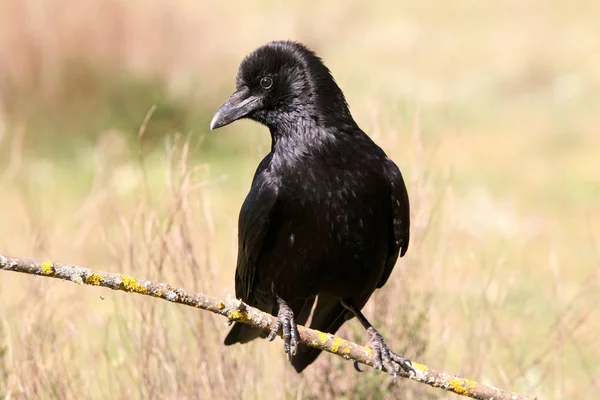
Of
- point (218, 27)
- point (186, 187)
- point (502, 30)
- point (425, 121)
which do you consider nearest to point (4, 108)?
point (218, 27)

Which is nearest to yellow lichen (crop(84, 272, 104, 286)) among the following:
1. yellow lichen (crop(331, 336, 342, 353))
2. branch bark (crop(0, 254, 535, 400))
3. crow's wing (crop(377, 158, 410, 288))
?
branch bark (crop(0, 254, 535, 400))

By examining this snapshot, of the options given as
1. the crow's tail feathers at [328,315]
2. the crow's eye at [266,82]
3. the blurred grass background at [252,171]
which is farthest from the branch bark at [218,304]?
the crow's eye at [266,82]

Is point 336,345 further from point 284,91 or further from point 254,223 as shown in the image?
point 284,91

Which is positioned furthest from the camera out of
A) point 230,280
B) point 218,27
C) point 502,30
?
point 502,30

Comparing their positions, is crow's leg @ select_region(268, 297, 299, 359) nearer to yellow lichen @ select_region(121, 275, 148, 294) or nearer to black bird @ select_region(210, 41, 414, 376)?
black bird @ select_region(210, 41, 414, 376)

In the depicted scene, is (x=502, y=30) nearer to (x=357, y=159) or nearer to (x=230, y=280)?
(x=230, y=280)

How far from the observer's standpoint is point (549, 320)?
6465 millimetres

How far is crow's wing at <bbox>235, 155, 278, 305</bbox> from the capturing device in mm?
3568

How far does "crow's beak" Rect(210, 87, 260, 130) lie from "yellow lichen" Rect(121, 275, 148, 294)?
1365mm

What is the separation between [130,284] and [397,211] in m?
1.48

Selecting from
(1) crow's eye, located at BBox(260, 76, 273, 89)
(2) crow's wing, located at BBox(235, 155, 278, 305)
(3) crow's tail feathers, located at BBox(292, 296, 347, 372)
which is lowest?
(3) crow's tail feathers, located at BBox(292, 296, 347, 372)

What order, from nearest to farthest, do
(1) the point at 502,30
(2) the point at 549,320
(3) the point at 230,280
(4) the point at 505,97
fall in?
(3) the point at 230,280, (2) the point at 549,320, (4) the point at 505,97, (1) the point at 502,30

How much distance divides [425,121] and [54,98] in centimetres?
442

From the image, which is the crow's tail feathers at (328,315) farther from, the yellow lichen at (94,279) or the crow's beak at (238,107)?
the yellow lichen at (94,279)
